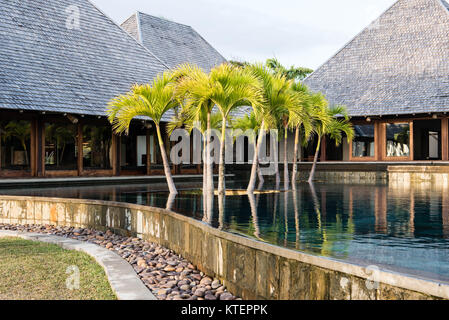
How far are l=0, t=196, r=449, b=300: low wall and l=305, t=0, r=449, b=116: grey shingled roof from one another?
50.2ft

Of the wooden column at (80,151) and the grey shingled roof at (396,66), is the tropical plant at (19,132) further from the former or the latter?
the grey shingled roof at (396,66)

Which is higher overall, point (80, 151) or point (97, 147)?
point (97, 147)

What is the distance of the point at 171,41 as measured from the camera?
1101 inches

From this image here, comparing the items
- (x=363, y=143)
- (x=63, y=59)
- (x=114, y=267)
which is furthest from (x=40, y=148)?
(x=363, y=143)

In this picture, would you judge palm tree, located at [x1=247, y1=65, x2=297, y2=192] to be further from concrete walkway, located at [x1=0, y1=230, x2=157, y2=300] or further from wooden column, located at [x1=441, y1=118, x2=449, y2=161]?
wooden column, located at [x1=441, y1=118, x2=449, y2=161]

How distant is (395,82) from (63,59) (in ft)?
48.4

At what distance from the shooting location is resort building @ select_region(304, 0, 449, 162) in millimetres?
20891

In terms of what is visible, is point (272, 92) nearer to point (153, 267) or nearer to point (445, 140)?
point (153, 267)

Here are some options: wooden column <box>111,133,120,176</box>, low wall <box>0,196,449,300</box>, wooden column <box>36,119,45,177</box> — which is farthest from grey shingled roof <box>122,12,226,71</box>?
low wall <box>0,196,449,300</box>

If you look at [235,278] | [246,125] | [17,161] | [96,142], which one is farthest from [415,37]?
[235,278]

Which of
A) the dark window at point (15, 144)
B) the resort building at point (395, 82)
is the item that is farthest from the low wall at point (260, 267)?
the resort building at point (395, 82)

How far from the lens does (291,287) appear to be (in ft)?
13.9

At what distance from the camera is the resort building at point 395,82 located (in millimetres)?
20891

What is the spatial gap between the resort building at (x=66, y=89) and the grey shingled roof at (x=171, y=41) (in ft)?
15.9
